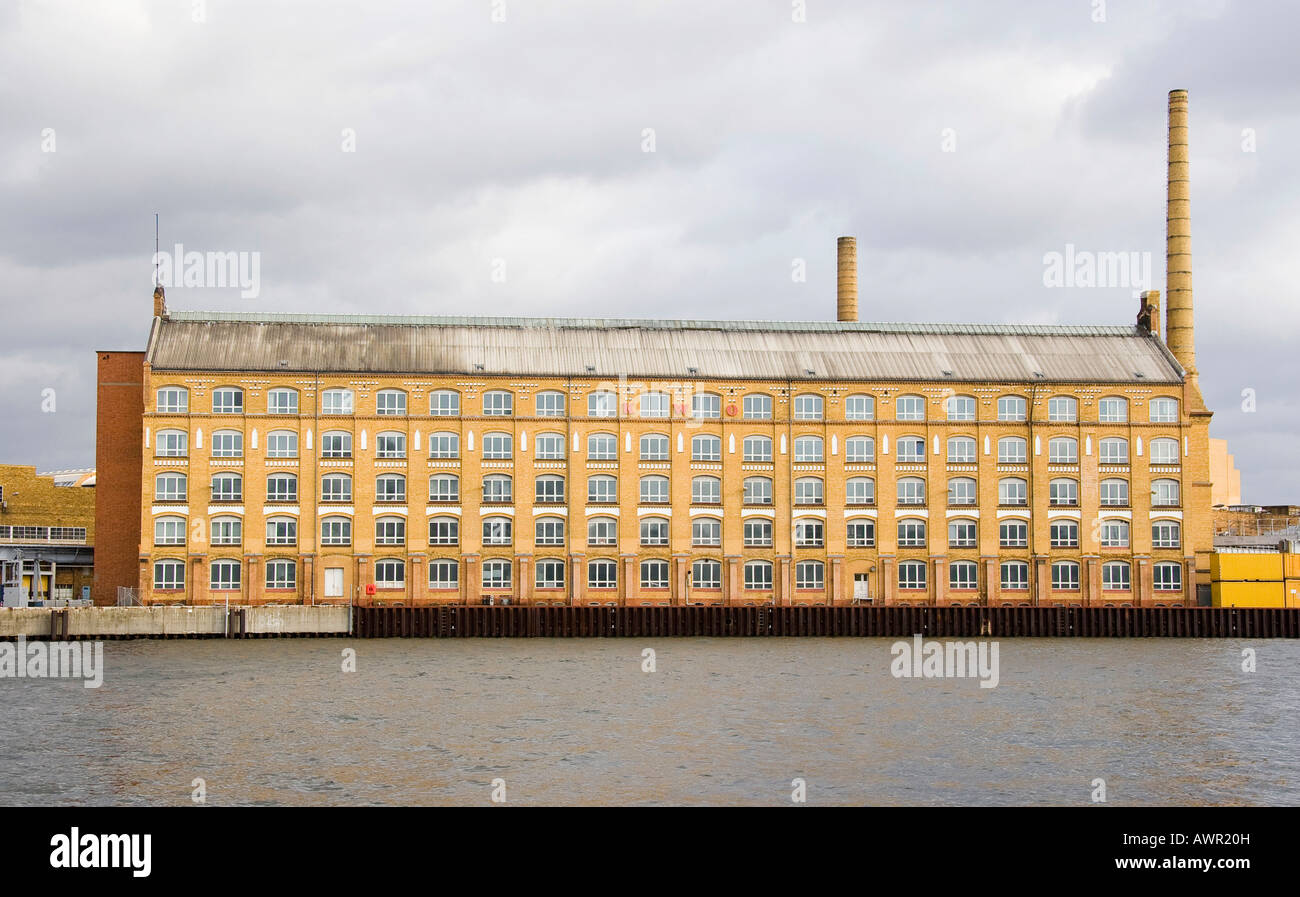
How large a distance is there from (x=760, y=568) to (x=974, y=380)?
628 inches

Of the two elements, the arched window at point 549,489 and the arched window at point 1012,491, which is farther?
the arched window at point 1012,491

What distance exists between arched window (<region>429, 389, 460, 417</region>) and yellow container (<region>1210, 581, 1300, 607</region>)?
43.7m

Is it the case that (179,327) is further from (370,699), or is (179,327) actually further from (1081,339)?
(1081,339)

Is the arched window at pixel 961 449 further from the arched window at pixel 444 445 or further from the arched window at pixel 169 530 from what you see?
the arched window at pixel 169 530

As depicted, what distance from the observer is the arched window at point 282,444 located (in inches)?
2672

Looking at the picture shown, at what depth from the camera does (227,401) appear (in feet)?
223

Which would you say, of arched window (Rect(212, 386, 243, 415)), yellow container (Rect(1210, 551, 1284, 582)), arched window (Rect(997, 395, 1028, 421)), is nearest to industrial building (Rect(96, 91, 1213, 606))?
arched window (Rect(212, 386, 243, 415))

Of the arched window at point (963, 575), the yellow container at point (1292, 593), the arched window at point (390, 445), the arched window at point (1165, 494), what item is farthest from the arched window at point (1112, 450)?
the arched window at point (390, 445)

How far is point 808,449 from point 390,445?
74.5 feet

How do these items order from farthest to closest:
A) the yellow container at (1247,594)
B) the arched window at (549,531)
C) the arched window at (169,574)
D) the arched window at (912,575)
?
the yellow container at (1247,594)
the arched window at (912,575)
the arched window at (549,531)
the arched window at (169,574)

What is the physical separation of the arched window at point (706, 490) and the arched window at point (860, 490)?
705 centimetres

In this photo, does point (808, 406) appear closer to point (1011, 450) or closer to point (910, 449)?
point (910, 449)

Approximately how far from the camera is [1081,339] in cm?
7612
